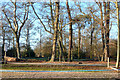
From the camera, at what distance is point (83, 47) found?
41.2 metres

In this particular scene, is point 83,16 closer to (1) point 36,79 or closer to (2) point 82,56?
(1) point 36,79

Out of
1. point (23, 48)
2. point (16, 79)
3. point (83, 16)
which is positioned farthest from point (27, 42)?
point (16, 79)

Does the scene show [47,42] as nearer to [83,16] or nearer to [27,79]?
[83,16]

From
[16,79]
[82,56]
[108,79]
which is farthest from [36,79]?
[82,56]

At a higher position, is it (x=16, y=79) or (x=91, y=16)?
(x=91, y=16)

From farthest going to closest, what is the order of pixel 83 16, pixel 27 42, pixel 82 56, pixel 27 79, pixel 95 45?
pixel 27 42 → pixel 82 56 → pixel 95 45 → pixel 83 16 → pixel 27 79

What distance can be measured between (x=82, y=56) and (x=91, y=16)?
59.0 feet

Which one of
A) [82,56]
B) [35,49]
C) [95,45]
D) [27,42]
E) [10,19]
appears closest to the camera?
[10,19]

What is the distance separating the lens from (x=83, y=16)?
23.4 metres

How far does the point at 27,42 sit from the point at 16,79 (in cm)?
3428

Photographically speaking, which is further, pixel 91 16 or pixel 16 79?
pixel 91 16

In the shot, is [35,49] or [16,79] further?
[35,49]

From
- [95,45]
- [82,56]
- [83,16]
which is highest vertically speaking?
[83,16]

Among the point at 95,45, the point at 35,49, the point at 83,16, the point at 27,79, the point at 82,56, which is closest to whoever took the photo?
the point at 27,79
